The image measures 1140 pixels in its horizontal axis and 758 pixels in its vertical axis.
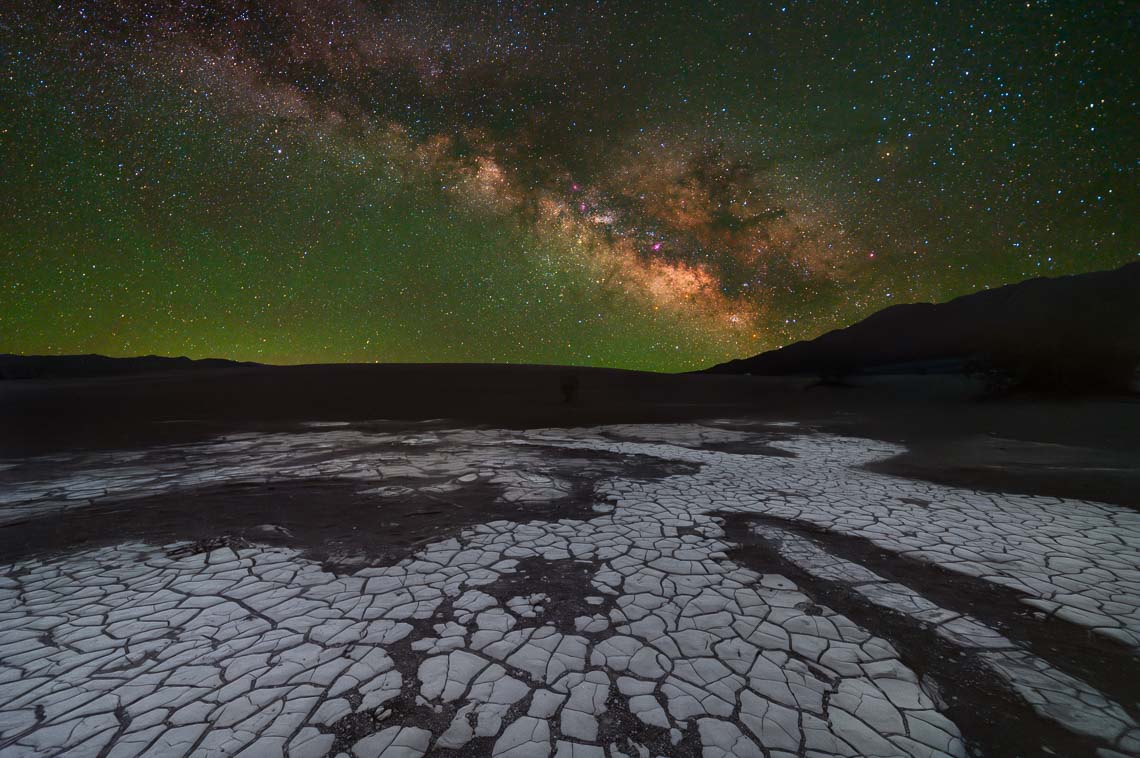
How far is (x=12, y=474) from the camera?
7156mm

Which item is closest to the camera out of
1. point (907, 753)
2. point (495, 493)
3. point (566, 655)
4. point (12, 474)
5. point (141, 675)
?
point (907, 753)

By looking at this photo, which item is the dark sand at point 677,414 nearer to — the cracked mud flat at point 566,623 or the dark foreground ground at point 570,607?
the dark foreground ground at point 570,607

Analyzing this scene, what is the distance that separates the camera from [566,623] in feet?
9.93

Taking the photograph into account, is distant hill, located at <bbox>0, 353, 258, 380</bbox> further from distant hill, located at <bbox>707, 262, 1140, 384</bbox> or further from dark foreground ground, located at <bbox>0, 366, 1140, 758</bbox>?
distant hill, located at <bbox>707, 262, 1140, 384</bbox>

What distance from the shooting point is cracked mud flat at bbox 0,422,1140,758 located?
2.14 meters

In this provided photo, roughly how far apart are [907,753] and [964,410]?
18687mm

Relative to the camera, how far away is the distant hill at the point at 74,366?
4272 cm

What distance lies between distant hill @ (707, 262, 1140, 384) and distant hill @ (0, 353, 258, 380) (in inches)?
2550

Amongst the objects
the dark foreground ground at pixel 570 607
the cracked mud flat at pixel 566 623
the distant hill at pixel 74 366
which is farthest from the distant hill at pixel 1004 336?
the distant hill at pixel 74 366

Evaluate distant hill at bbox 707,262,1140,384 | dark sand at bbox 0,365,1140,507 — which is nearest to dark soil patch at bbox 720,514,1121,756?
dark sand at bbox 0,365,1140,507

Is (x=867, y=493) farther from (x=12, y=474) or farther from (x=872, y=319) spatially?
(x=872, y=319)

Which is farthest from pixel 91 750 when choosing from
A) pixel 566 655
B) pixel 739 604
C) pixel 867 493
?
pixel 867 493

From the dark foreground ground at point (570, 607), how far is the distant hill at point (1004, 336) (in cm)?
1194

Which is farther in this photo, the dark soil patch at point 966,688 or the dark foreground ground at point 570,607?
the dark foreground ground at point 570,607
